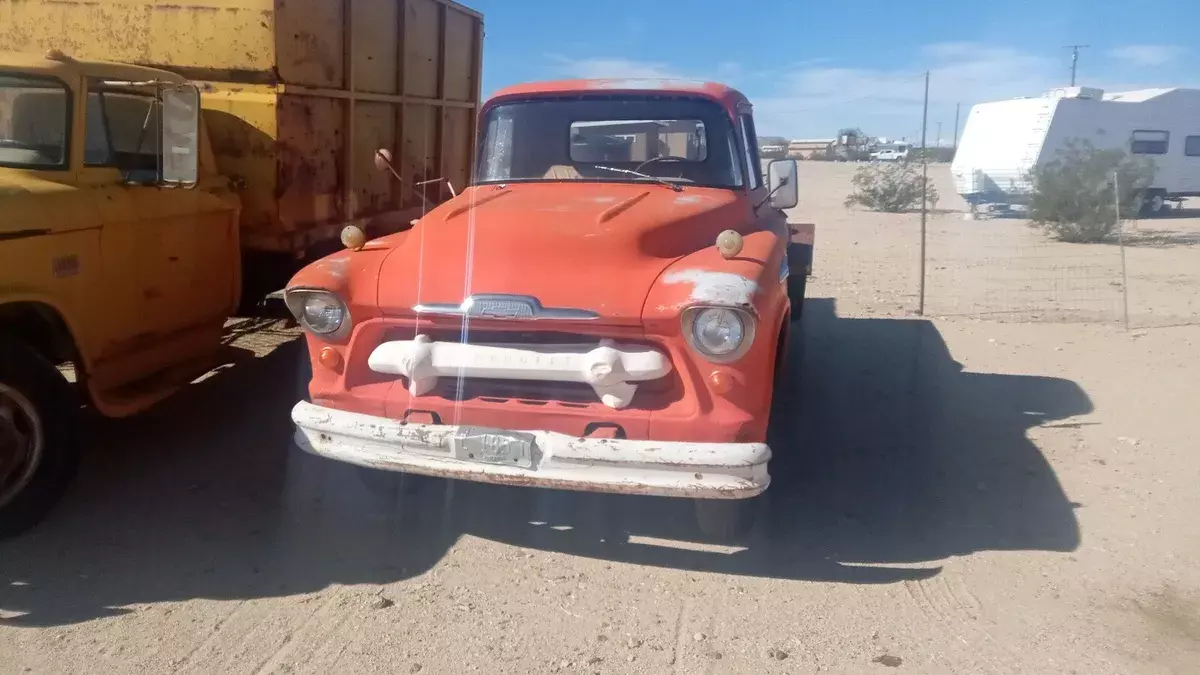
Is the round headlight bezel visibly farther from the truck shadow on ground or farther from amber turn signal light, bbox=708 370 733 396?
amber turn signal light, bbox=708 370 733 396

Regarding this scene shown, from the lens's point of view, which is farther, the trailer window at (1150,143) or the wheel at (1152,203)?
the wheel at (1152,203)

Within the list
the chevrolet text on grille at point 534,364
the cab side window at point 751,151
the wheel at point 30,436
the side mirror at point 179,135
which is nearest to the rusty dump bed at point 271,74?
the side mirror at point 179,135

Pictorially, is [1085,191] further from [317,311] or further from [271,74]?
[317,311]

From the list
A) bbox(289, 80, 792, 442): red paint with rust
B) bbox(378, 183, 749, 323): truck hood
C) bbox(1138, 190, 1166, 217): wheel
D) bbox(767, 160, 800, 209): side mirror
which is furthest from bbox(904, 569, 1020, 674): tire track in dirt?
bbox(1138, 190, 1166, 217): wheel

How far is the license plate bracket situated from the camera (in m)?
3.58

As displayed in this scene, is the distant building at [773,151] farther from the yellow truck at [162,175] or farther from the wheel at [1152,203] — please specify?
the wheel at [1152,203]

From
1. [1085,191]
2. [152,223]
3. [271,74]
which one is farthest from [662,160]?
[1085,191]

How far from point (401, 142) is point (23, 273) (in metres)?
3.86

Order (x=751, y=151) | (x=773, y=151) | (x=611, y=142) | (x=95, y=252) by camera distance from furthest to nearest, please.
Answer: (x=773, y=151) → (x=751, y=151) → (x=611, y=142) → (x=95, y=252)


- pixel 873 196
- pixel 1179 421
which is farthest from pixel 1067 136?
pixel 1179 421

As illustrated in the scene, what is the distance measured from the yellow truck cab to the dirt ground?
457 mm

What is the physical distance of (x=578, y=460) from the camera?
11.6 ft

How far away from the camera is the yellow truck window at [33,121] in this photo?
14.4ft

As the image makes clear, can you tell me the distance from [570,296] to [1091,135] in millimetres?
21680
